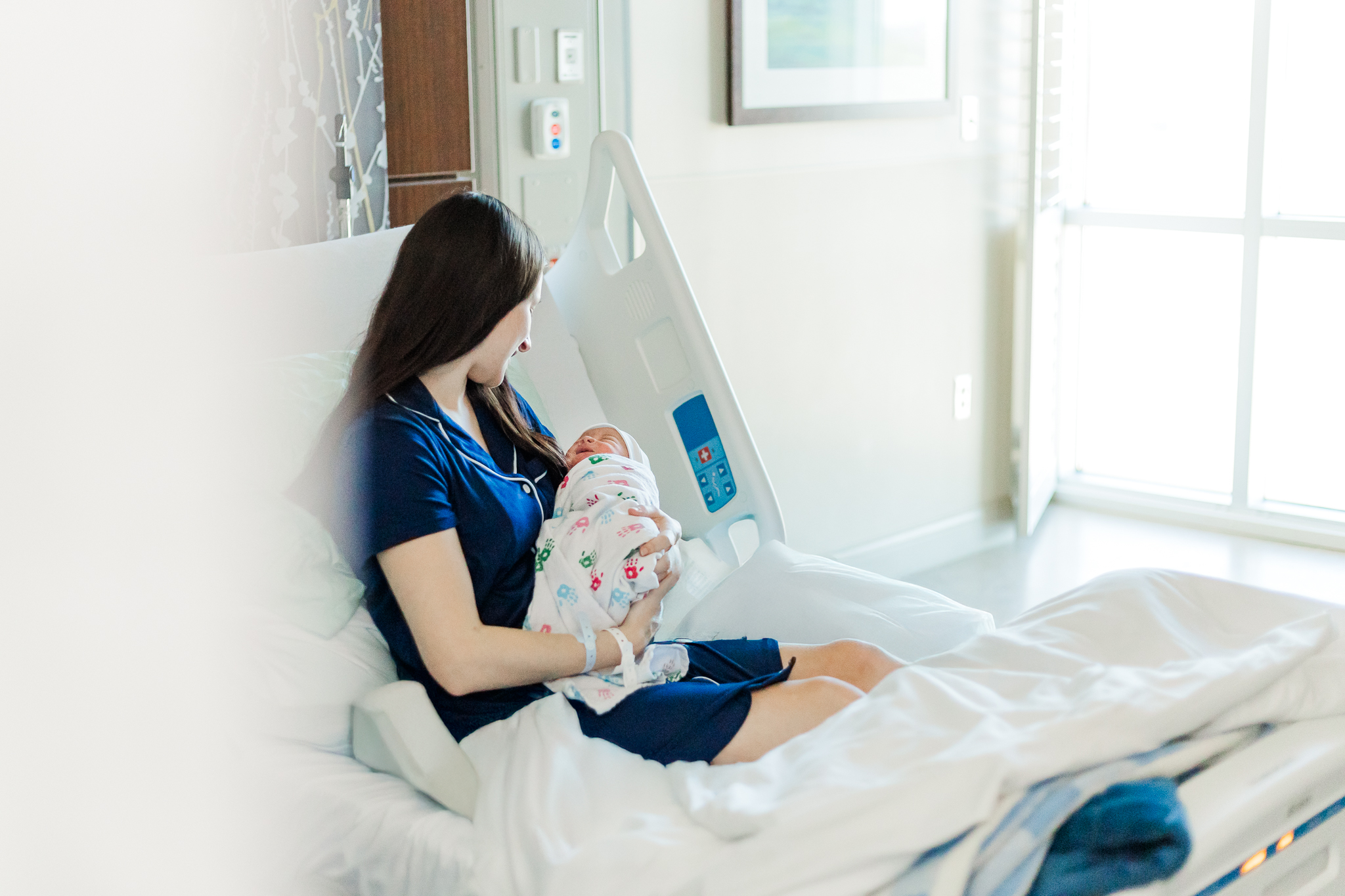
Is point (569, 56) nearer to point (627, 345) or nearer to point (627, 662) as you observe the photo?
point (627, 345)

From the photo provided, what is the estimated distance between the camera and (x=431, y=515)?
1.24 meters

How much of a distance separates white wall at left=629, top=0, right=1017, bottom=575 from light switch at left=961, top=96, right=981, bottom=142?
3 centimetres

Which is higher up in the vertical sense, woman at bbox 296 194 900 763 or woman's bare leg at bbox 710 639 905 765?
woman at bbox 296 194 900 763

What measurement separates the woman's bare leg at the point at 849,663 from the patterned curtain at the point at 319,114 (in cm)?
101

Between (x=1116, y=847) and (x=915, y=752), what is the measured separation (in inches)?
6.3

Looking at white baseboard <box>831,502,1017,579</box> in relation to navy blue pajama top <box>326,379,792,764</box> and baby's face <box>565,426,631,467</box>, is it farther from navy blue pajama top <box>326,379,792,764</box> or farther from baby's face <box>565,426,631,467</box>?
navy blue pajama top <box>326,379,792,764</box>

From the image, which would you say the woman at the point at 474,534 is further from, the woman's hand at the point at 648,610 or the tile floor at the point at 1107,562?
the tile floor at the point at 1107,562

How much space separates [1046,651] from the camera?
110cm

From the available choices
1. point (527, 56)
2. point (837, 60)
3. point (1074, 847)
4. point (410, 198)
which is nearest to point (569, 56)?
point (527, 56)

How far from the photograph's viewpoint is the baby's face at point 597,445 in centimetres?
158

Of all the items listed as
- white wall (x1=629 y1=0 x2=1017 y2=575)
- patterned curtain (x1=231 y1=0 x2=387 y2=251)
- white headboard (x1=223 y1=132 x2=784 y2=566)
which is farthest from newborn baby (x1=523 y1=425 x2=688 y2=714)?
white wall (x1=629 y1=0 x2=1017 y2=575)

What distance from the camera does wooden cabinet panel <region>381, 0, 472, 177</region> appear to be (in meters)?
2.06

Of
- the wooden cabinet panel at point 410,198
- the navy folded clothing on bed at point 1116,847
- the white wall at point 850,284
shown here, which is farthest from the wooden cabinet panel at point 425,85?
the navy folded clothing on bed at point 1116,847

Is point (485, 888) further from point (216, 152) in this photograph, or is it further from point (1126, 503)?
point (1126, 503)
